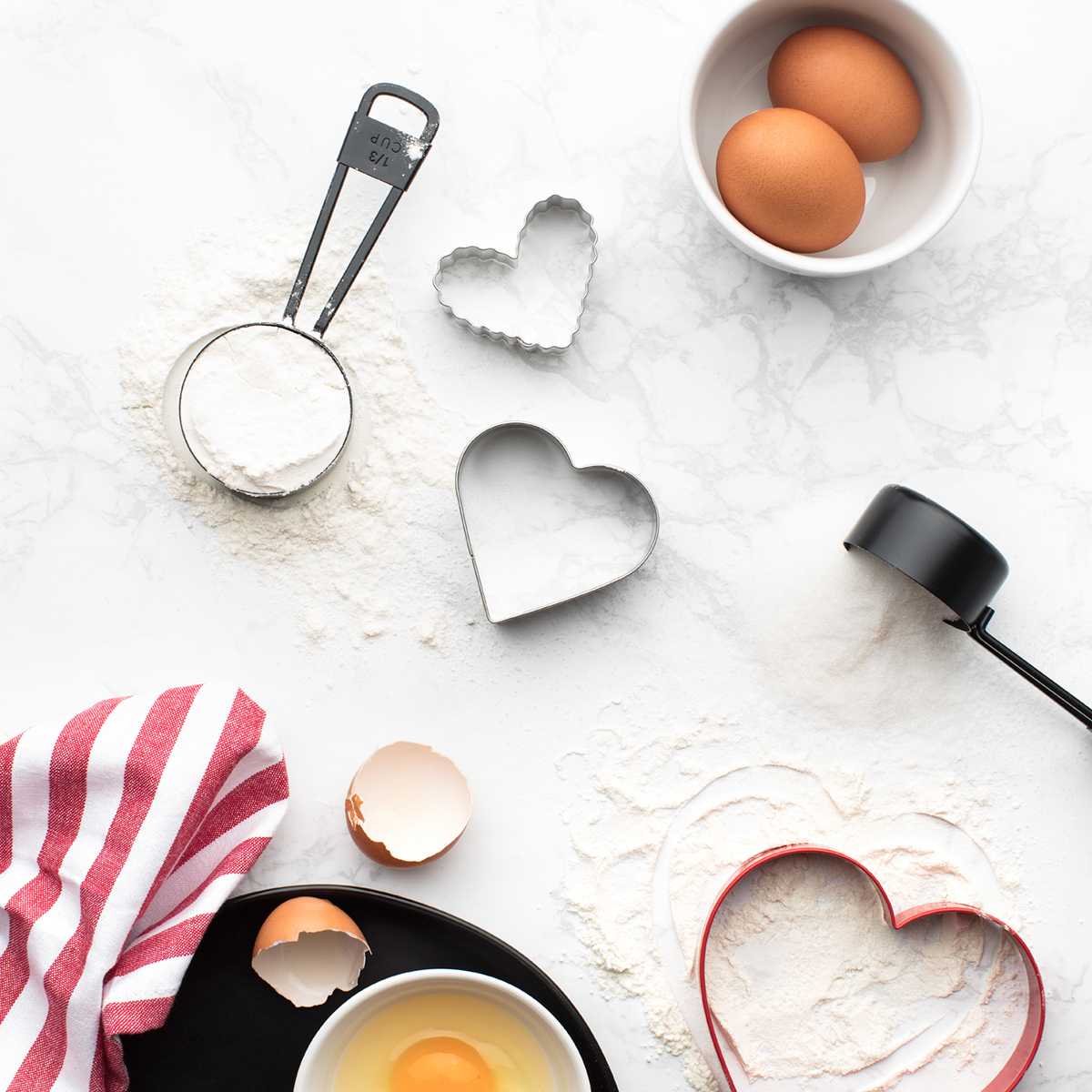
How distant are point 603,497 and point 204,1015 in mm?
693

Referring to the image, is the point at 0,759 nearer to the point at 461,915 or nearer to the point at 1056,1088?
the point at 461,915

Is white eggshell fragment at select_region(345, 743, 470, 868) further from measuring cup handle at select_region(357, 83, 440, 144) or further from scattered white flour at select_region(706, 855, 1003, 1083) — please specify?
measuring cup handle at select_region(357, 83, 440, 144)

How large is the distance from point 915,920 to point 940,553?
0.40 metres

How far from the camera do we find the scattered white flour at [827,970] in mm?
917

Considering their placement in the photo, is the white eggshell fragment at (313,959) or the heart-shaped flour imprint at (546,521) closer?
the white eggshell fragment at (313,959)

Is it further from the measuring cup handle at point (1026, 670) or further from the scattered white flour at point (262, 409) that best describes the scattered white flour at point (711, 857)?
the scattered white flour at point (262, 409)

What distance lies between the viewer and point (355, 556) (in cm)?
96

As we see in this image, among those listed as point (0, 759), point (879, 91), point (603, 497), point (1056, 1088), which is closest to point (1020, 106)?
point (879, 91)

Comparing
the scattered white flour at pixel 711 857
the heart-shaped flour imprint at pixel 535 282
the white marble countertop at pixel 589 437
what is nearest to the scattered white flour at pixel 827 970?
the scattered white flour at pixel 711 857

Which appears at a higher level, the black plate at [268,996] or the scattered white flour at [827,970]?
the scattered white flour at [827,970]

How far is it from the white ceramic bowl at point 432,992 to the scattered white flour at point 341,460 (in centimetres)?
35

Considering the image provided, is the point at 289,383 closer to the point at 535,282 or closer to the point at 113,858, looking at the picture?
the point at 535,282

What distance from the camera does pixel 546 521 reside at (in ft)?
3.16

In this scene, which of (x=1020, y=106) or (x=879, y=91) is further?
(x=1020, y=106)
